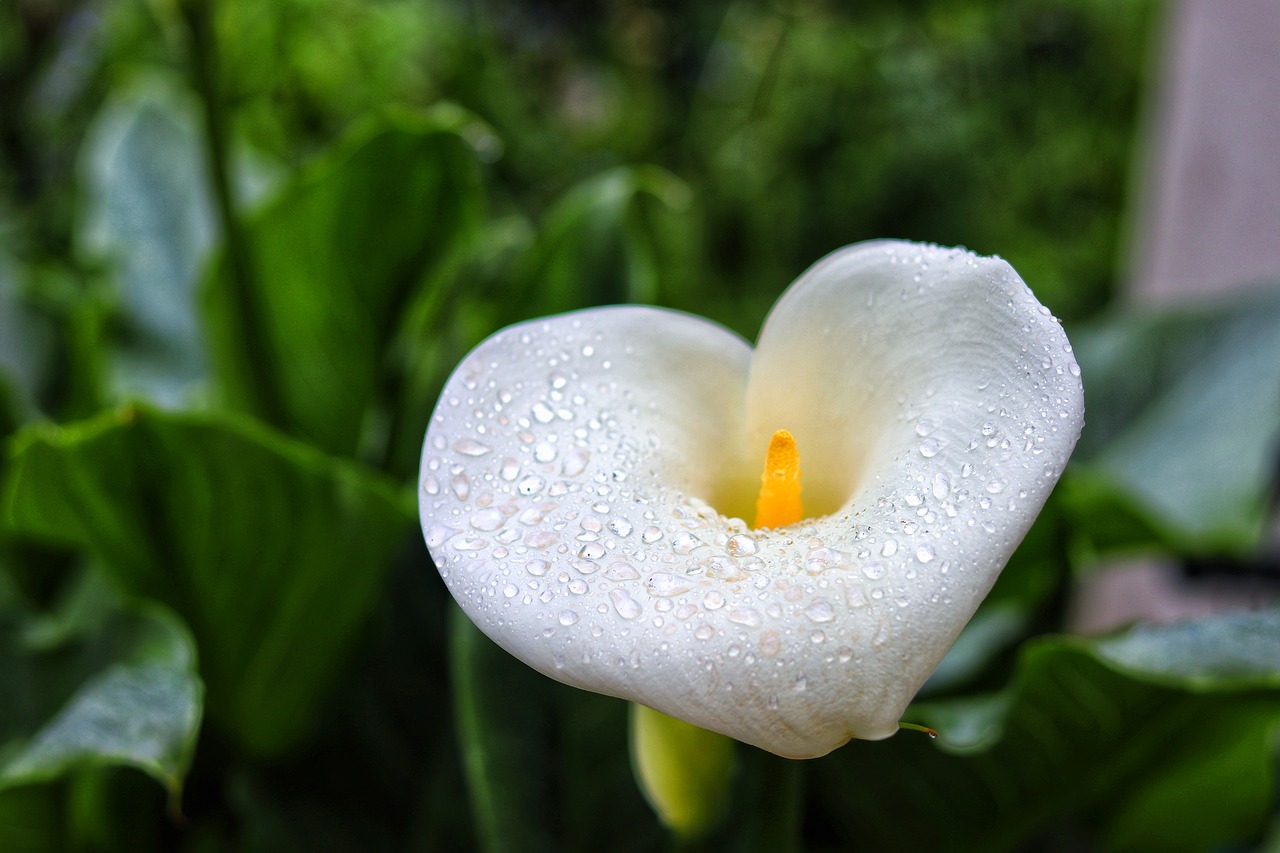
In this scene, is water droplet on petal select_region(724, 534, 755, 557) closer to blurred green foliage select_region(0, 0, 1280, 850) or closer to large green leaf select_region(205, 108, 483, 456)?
blurred green foliage select_region(0, 0, 1280, 850)

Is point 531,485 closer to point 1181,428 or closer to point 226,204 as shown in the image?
point 226,204

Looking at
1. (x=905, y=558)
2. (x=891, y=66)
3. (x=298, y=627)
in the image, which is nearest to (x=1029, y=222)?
(x=891, y=66)

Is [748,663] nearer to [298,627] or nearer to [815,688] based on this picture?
[815,688]

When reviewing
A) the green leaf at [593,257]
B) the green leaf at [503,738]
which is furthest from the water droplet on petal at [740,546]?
the green leaf at [593,257]

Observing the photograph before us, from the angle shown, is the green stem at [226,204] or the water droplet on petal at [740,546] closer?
the water droplet on petal at [740,546]

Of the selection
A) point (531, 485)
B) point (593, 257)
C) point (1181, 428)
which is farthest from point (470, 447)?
point (1181, 428)

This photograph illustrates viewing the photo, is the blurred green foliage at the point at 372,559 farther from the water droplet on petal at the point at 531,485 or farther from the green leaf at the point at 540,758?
the water droplet on petal at the point at 531,485
